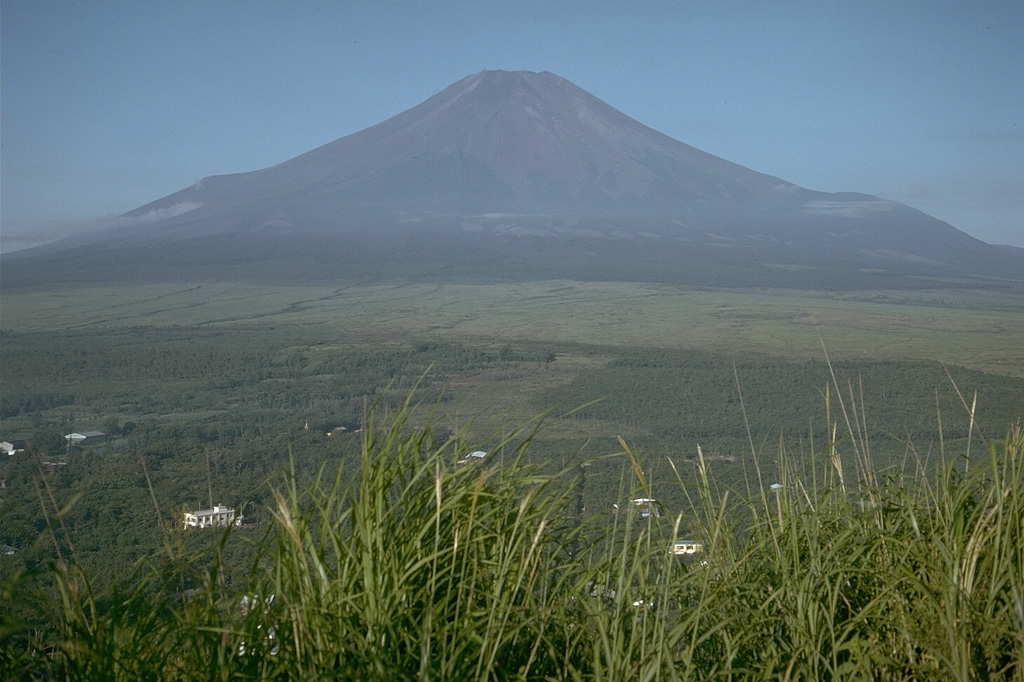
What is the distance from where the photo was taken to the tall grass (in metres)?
1.67

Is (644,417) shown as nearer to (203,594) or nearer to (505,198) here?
(203,594)

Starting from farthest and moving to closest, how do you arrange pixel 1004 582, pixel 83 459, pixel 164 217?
pixel 164 217
pixel 83 459
pixel 1004 582

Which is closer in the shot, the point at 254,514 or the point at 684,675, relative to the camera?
the point at 684,675

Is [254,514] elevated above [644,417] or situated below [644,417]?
above

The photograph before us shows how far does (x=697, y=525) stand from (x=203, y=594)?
1.08m

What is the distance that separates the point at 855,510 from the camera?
→ 93.5 inches

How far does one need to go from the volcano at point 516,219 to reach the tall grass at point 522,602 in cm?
5322

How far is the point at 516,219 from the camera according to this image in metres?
91.4

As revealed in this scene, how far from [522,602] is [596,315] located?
3212cm

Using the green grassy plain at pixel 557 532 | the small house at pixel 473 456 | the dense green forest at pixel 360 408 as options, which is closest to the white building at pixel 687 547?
the green grassy plain at pixel 557 532

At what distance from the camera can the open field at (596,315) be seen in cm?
2278

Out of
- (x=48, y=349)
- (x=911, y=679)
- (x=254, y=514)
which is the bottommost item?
(x=48, y=349)

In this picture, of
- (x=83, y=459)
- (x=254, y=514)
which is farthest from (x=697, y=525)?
(x=83, y=459)

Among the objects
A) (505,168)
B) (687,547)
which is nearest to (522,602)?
(687,547)
